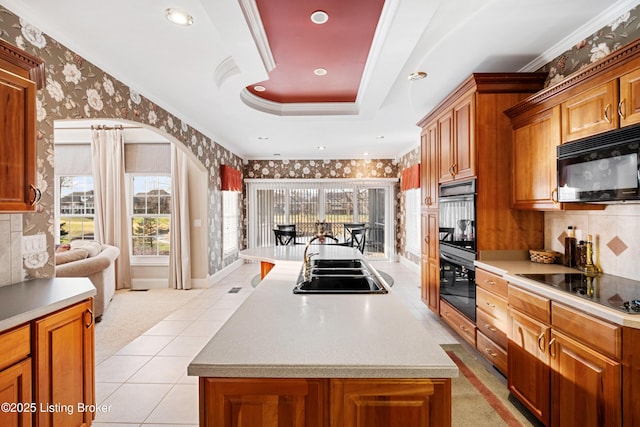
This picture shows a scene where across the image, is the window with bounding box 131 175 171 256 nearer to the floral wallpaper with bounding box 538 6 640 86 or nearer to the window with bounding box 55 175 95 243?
the window with bounding box 55 175 95 243

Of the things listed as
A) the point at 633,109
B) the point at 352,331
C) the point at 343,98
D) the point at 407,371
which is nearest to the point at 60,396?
the point at 352,331

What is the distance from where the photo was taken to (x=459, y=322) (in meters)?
3.01

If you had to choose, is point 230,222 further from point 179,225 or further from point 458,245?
point 458,245

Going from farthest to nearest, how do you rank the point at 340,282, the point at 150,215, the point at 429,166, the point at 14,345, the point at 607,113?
1. the point at 150,215
2. the point at 429,166
3. the point at 340,282
4. the point at 607,113
5. the point at 14,345

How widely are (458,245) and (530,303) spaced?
1159 mm

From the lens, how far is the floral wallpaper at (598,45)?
1896 millimetres

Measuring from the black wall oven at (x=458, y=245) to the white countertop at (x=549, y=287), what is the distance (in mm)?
241

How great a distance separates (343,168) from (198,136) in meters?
3.85

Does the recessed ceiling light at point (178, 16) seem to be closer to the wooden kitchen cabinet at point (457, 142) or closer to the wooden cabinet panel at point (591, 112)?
the wooden kitchen cabinet at point (457, 142)

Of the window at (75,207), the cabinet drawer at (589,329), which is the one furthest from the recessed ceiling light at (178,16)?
the window at (75,207)

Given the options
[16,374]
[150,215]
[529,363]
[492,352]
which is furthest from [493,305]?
[150,215]

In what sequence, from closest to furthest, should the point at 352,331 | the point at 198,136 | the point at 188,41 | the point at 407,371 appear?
the point at 407,371 < the point at 352,331 < the point at 188,41 < the point at 198,136

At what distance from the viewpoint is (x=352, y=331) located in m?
1.21

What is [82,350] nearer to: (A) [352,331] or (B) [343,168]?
(A) [352,331]
